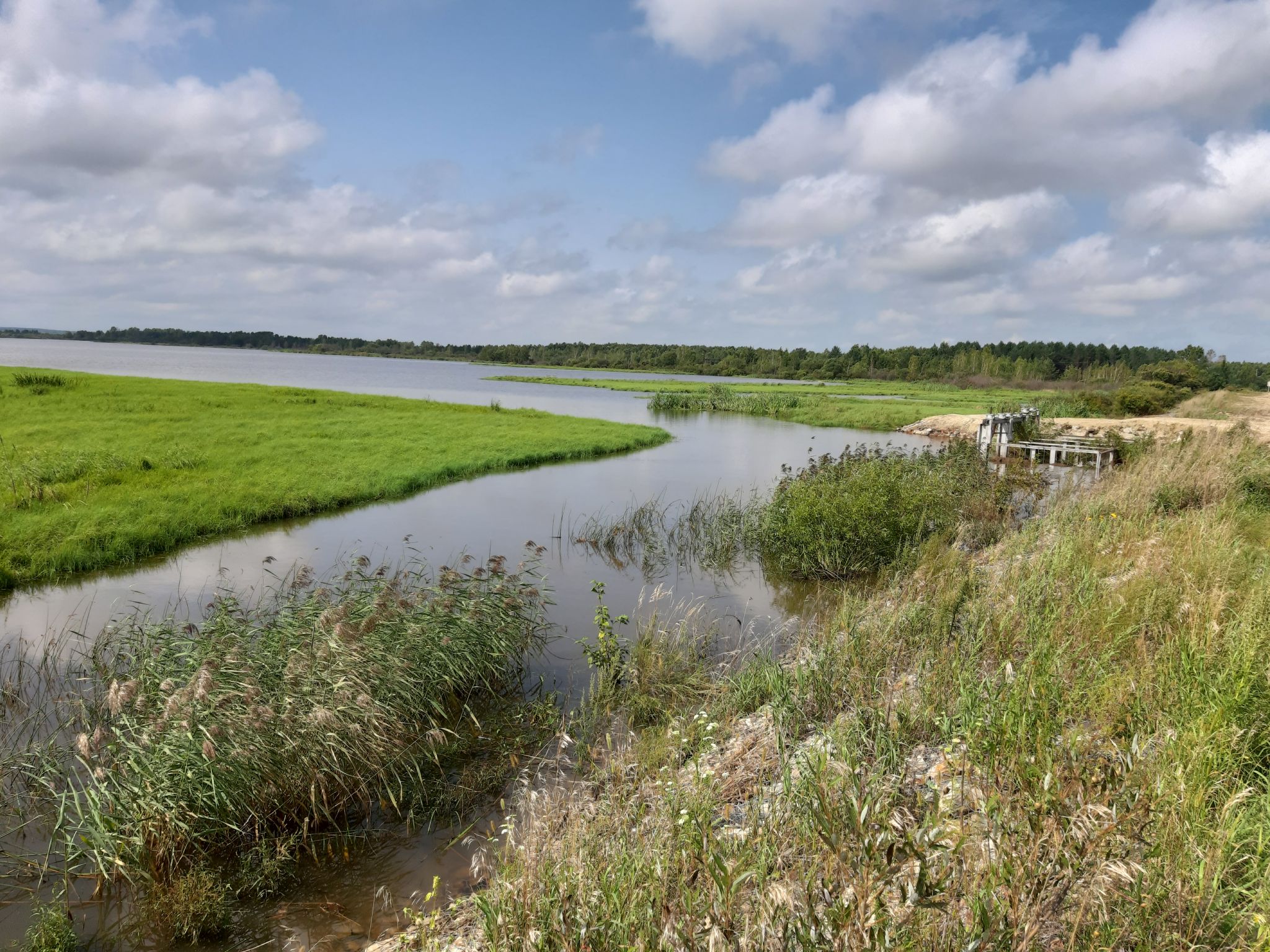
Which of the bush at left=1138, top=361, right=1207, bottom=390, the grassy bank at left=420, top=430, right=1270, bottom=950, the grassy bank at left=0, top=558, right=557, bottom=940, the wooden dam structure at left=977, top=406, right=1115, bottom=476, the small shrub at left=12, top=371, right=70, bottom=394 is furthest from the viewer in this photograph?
the bush at left=1138, top=361, right=1207, bottom=390

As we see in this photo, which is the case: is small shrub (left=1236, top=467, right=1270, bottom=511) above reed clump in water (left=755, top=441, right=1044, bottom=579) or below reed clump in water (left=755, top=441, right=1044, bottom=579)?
above

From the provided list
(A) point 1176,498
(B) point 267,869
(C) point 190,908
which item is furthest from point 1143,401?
(C) point 190,908

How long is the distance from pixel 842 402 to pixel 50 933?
62557mm

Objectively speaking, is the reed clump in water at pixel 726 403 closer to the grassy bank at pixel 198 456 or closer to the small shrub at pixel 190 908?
the grassy bank at pixel 198 456

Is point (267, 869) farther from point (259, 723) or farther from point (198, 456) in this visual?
point (198, 456)

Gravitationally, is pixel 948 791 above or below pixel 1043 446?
below

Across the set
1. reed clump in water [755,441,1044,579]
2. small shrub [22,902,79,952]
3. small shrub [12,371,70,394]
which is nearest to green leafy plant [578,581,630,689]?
small shrub [22,902,79,952]

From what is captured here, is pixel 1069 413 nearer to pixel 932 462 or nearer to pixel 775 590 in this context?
pixel 932 462

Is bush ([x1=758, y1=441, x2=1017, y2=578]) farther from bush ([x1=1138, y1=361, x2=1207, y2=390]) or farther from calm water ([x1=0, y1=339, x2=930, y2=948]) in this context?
bush ([x1=1138, y1=361, x2=1207, y2=390])

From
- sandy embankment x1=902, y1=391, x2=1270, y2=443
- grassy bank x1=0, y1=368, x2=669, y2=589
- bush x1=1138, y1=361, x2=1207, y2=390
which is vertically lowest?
grassy bank x1=0, y1=368, x2=669, y2=589

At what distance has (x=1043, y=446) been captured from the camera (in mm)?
27547

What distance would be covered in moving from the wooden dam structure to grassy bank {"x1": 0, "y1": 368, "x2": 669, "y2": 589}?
1527cm

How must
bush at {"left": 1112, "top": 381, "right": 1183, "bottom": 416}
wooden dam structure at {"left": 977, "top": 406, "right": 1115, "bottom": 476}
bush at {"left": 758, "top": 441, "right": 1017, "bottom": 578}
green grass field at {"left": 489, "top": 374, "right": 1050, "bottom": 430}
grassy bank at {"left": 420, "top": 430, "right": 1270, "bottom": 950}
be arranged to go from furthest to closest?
green grass field at {"left": 489, "top": 374, "right": 1050, "bottom": 430}, bush at {"left": 1112, "top": 381, "right": 1183, "bottom": 416}, wooden dam structure at {"left": 977, "top": 406, "right": 1115, "bottom": 476}, bush at {"left": 758, "top": 441, "right": 1017, "bottom": 578}, grassy bank at {"left": 420, "top": 430, "right": 1270, "bottom": 950}

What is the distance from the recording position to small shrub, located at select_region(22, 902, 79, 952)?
450 cm
